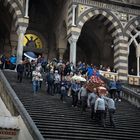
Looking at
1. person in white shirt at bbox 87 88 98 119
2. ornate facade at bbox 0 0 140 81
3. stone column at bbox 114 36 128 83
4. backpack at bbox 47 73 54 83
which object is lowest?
person in white shirt at bbox 87 88 98 119

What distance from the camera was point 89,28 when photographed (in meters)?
29.1

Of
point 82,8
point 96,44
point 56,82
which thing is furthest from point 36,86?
point 96,44

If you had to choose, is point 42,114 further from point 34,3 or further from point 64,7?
point 34,3

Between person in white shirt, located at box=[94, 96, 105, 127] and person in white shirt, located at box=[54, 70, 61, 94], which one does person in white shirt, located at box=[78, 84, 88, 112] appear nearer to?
person in white shirt, located at box=[94, 96, 105, 127]

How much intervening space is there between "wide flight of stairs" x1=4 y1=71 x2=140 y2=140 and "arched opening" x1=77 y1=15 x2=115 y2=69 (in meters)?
12.4

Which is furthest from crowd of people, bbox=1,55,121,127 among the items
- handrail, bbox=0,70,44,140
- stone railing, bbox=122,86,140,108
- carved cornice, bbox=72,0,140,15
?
carved cornice, bbox=72,0,140,15

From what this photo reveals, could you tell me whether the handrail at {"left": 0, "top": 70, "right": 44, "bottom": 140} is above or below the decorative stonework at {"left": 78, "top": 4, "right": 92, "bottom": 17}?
below

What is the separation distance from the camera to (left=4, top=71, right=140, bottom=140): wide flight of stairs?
12.1m

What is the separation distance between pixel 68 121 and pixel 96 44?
1704 cm

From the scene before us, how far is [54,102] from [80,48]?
15431 mm

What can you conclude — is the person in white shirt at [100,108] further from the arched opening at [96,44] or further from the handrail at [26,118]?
the arched opening at [96,44]

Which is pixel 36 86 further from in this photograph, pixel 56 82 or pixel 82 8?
pixel 82 8

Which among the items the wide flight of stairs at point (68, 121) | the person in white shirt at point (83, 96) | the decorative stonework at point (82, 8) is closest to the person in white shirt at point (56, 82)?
the wide flight of stairs at point (68, 121)

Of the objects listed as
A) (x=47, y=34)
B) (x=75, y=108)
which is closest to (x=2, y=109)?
(x=75, y=108)
